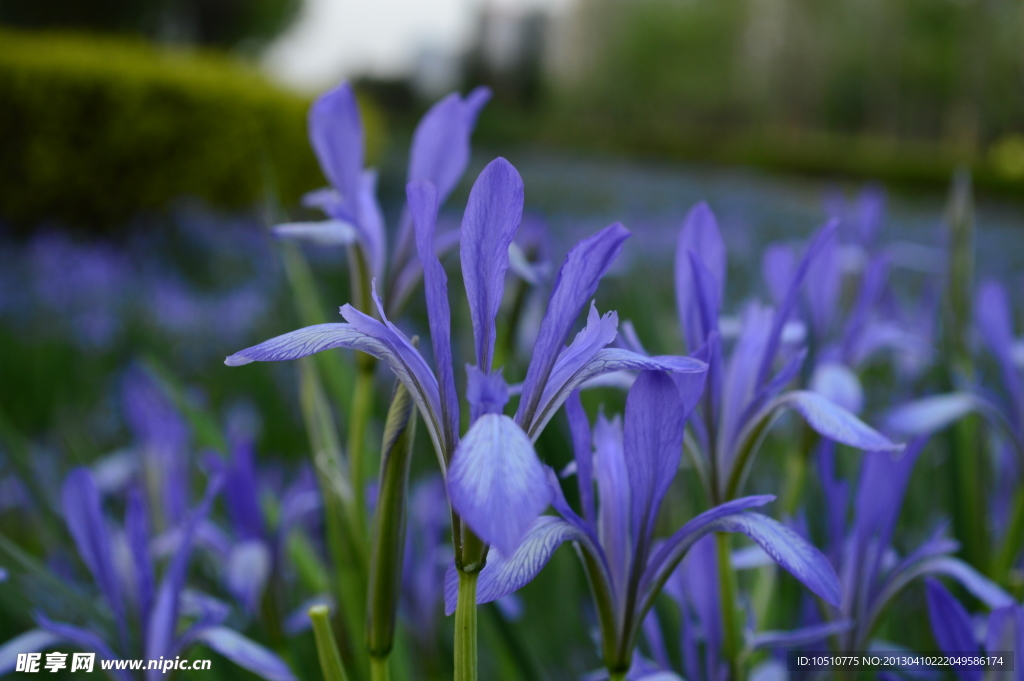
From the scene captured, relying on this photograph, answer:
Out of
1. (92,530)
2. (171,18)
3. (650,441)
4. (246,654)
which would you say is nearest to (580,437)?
(650,441)

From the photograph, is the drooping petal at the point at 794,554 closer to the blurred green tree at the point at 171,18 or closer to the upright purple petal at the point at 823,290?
the upright purple petal at the point at 823,290

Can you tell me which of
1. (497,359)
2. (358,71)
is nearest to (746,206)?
(497,359)

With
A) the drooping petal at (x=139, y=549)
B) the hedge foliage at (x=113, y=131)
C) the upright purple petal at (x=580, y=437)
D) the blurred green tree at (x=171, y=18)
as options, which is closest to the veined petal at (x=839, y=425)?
the upright purple petal at (x=580, y=437)

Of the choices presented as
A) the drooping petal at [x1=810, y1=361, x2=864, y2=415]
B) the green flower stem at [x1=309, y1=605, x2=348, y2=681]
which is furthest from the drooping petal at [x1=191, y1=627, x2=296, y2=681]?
the drooping petal at [x1=810, y1=361, x2=864, y2=415]

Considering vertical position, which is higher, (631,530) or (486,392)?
(486,392)

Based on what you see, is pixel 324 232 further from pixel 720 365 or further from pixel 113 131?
pixel 113 131
